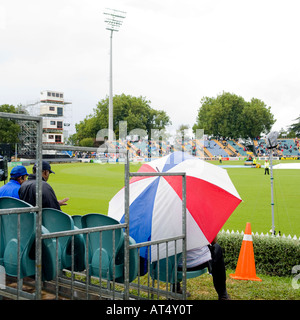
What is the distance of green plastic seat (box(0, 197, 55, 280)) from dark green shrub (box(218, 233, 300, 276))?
4.67m

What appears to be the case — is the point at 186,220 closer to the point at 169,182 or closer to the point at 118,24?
the point at 169,182

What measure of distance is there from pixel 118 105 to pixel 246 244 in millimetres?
78994

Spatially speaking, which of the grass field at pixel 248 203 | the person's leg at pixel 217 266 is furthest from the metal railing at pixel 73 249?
the grass field at pixel 248 203

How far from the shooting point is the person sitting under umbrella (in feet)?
15.1

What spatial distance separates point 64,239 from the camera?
3857mm

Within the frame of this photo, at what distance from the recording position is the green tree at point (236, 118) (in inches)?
3310

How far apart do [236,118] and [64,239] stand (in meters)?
84.4

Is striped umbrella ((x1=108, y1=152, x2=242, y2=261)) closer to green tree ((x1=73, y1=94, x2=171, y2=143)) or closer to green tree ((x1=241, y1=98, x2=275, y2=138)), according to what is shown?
green tree ((x1=73, y1=94, x2=171, y2=143))

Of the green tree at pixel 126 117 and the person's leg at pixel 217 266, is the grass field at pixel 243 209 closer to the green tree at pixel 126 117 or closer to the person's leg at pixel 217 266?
the person's leg at pixel 217 266

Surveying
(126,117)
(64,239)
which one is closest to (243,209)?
(64,239)

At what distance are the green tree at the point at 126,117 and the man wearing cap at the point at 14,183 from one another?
7561 centimetres

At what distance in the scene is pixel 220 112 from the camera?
277ft

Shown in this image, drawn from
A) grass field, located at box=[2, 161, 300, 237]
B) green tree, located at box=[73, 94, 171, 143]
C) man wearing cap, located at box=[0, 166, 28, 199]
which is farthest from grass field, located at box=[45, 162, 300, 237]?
green tree, located at box=[73, 94, 171, 143]
